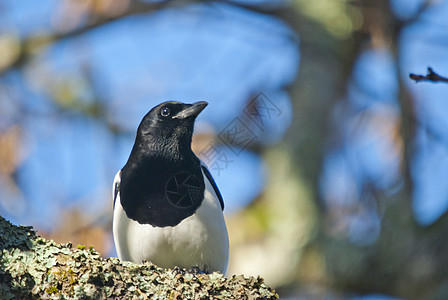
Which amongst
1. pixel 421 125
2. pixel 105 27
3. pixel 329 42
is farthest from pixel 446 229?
pixel 105 27

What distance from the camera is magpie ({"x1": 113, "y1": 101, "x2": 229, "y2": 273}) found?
4.31 meters

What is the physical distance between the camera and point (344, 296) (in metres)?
6.18

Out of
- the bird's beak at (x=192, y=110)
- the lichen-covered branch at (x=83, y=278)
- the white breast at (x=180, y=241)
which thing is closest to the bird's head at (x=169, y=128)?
the bird's beak at (x=192, y=110)

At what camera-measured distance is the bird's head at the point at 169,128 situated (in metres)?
4.73

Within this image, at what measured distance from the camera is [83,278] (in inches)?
107

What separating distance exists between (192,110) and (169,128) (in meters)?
0.23

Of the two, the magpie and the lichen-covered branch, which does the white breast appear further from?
the lichen-covered branch

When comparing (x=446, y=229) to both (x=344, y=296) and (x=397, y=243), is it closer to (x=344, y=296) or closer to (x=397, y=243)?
(x=397, y=243)

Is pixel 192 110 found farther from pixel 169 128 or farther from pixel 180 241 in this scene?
pixel 180 241

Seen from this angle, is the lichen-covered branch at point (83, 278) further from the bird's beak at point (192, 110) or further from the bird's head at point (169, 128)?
the bird's beak at point (192, 110)

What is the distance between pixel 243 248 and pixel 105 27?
3.76m

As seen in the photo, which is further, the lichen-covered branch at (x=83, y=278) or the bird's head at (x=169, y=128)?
the bird's head at (x=169, y=128)

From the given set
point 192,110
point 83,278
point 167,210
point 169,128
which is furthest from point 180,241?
point 83,278

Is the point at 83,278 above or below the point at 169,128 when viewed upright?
below
